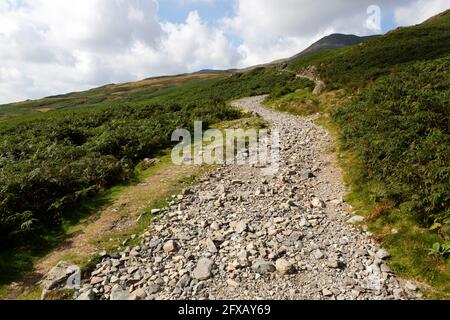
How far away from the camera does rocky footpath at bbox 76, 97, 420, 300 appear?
8.09m

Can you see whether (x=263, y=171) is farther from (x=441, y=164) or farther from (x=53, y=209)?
(x=53, y=209)

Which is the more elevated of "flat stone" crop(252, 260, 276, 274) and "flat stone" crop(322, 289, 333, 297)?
"flat stone" crop(252, 260, 276, 274)

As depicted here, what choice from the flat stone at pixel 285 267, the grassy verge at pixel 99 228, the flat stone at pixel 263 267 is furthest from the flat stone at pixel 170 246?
the flat stone at pixel 285 267

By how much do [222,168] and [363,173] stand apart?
6.37 meters

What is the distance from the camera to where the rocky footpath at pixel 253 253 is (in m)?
8.09

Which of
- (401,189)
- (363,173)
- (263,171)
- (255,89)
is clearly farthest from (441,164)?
(255,89)

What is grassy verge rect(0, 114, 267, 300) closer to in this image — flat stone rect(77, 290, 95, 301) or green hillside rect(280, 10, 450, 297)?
flat stone rect(77, 290, 95, 301)

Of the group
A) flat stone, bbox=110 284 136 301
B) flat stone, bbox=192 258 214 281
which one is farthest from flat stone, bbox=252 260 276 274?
flat stone, bbox=110 284 136 301

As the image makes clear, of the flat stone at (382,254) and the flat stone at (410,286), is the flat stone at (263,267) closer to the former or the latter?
the flat stone at (382,254)

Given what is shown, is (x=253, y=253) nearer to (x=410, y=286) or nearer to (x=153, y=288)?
(x=153, y=288)

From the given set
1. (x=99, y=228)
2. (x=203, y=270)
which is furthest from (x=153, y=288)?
(x=99, y=228)
